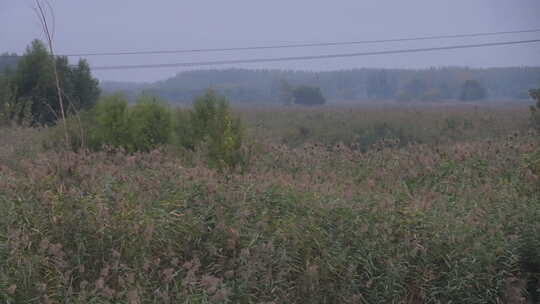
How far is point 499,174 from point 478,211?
2911 mm

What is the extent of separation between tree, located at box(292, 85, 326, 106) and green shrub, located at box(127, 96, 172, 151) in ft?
189

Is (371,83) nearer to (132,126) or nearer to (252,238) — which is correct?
(132,126)

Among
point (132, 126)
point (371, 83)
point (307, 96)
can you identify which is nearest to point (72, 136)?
point (132, 126)

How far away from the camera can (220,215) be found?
5.85m

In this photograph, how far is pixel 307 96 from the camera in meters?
69.8

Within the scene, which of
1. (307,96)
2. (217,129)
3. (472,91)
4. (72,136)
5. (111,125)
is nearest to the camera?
(217,129)

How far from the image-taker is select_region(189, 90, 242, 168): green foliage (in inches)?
363

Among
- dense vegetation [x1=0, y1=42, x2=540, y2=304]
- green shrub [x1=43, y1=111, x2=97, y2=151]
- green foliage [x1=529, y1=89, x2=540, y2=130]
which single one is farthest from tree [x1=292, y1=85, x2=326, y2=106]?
dense vegetation [x1=0, y1=42, x2=540, y2=304]

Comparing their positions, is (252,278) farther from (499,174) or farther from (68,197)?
(499,174)

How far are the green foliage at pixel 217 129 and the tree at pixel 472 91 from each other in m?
63.8

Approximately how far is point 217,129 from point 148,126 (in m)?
2.75

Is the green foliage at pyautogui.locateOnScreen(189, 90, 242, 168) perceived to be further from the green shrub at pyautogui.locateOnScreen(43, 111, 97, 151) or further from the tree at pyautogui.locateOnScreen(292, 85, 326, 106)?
the tree at pyautogui.locateOnScreen(292, 85, 326, 106)

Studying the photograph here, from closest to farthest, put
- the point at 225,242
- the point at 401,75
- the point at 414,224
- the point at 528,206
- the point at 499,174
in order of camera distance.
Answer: the point at 225,242, the point at 414,224, the point at 528,206, the point at 499,174, the point at 401,75

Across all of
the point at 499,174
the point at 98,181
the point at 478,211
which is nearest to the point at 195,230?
the point at 98,181
